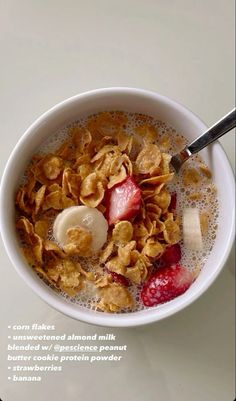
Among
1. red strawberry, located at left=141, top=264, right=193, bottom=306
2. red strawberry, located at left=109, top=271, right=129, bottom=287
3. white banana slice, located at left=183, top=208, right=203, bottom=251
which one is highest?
white banana slice, located at left=183, top=208, right=203, bottom=251

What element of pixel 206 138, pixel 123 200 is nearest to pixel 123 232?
pixel 123 200

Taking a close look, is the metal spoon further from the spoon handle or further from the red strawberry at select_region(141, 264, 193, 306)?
the red strawberry at select_region(141, 264, 193, 306)

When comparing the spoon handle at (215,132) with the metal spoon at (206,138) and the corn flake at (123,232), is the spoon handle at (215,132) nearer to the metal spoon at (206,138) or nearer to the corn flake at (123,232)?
the metal spoon at (206,138)

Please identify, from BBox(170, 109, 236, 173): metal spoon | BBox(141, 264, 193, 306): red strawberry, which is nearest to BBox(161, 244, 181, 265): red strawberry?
BBox(141, 264, 193, 306): red strawberry

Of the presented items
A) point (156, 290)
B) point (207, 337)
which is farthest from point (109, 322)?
point (207, 337)

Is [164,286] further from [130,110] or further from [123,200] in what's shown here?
[130,110]

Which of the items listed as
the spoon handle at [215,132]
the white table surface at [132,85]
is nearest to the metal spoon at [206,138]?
the spoon handle at [215,132]
